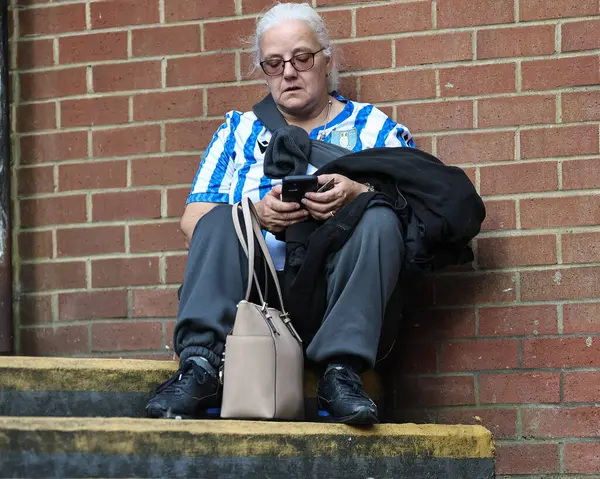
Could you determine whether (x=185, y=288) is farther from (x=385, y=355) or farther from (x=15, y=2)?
(x=15, y=2)

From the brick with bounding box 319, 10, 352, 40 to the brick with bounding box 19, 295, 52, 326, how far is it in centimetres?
144

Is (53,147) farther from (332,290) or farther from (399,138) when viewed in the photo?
(332,290)

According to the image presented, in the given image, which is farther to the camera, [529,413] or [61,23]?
[61,23]

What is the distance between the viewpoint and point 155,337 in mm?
4152

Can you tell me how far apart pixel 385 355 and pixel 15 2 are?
2004mm

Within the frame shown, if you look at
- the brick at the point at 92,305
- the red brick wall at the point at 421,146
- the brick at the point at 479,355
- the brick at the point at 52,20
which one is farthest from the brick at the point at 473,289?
the brick at the point at 52,20

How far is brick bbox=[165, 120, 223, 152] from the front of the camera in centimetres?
418

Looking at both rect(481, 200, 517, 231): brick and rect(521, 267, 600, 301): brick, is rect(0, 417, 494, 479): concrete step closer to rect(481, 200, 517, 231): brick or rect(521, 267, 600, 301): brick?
rect(521, 267, 600, 301): brick

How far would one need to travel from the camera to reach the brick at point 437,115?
397 centimetres

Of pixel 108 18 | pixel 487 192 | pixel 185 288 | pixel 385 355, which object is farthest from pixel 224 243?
pixel 108 18

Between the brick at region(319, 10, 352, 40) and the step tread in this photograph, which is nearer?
the step tread

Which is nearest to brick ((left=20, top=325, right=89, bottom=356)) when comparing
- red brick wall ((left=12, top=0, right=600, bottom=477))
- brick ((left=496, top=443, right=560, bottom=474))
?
red brick wall ((left=12, top=0, right=600, bottom=477))

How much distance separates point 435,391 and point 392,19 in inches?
52.2

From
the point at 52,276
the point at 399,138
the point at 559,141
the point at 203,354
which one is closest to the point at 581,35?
the point at 559,141
